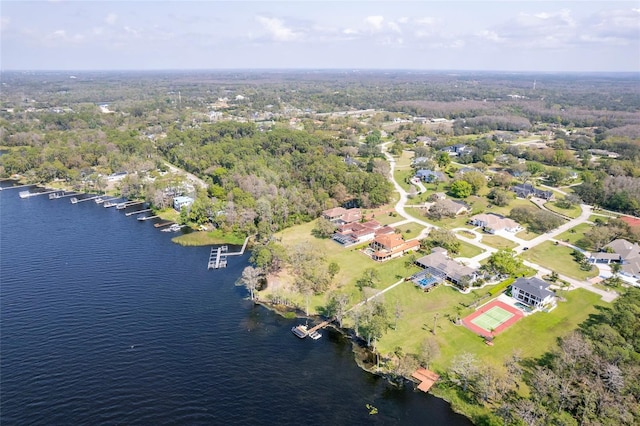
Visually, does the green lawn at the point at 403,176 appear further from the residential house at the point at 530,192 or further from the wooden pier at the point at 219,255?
the wooden pier at the point at 219,255

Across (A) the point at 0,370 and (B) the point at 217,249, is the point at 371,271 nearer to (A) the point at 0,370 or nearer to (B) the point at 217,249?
(B) the point at 217,249

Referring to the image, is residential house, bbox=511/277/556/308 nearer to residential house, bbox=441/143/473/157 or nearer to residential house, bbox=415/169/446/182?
residential house, bbox=415/169/446/182

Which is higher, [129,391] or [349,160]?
[349,160]

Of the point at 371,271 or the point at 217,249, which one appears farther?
the point at 217,249

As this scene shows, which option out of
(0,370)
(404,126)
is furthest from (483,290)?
(404,126)

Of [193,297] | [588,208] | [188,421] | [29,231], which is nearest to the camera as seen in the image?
[188,421]

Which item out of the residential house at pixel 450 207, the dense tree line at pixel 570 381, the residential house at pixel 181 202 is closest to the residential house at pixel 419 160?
the residential house at pixel 450 207

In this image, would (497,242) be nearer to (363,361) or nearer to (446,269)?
(446,269)
